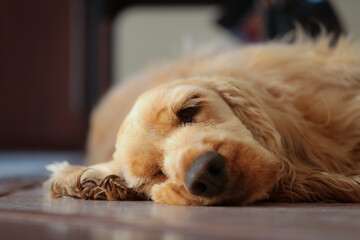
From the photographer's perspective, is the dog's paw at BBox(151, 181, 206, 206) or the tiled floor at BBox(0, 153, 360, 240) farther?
the dog's paw at BBox(151, 181, 206, 206)

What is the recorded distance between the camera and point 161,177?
1523mm

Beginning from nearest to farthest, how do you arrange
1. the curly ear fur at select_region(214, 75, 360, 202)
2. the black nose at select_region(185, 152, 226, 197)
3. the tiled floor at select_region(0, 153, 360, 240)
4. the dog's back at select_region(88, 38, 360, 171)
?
the tiled floor at select_region(0, 153, 360, 240) → the black nose at select_region(185, 152, 226, 197) → the curly ear fur at select_region(214, 75, 360, 202) → the dog's back at select_region(88, 38, 360, 171)

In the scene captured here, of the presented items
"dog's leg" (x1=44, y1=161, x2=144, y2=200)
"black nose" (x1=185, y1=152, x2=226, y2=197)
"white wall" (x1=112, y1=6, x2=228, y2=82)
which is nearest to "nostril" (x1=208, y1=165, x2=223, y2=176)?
"black nose" (x1=185, y1=152, x2=226, y2=197)

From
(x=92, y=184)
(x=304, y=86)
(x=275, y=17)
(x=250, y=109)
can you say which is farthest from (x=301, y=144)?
(x=275, y=17)

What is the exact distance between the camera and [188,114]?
1.58 metres

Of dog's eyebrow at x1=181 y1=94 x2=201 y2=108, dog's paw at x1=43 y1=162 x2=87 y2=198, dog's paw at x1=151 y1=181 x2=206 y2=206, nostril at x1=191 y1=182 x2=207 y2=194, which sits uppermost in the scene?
dog's eyebrow at x1=181 y1=94 x2=201 y2=108

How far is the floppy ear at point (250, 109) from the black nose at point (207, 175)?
12.8 inches

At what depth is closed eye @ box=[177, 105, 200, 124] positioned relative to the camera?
1566 millimetres

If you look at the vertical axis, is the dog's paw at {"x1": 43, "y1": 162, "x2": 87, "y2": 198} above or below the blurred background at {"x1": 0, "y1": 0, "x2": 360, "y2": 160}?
above

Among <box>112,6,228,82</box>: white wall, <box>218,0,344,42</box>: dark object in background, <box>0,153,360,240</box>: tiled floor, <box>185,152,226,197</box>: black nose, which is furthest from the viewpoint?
<box>112,6,228,82</box>: white wall

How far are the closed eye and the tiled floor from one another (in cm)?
32

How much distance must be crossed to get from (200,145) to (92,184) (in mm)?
458

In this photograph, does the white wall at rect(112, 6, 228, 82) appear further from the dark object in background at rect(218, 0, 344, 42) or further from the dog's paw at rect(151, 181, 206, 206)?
the dog's paw at rect(151, 181, 206, 206)

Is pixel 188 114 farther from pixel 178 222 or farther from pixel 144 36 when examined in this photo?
pixel 144 36
